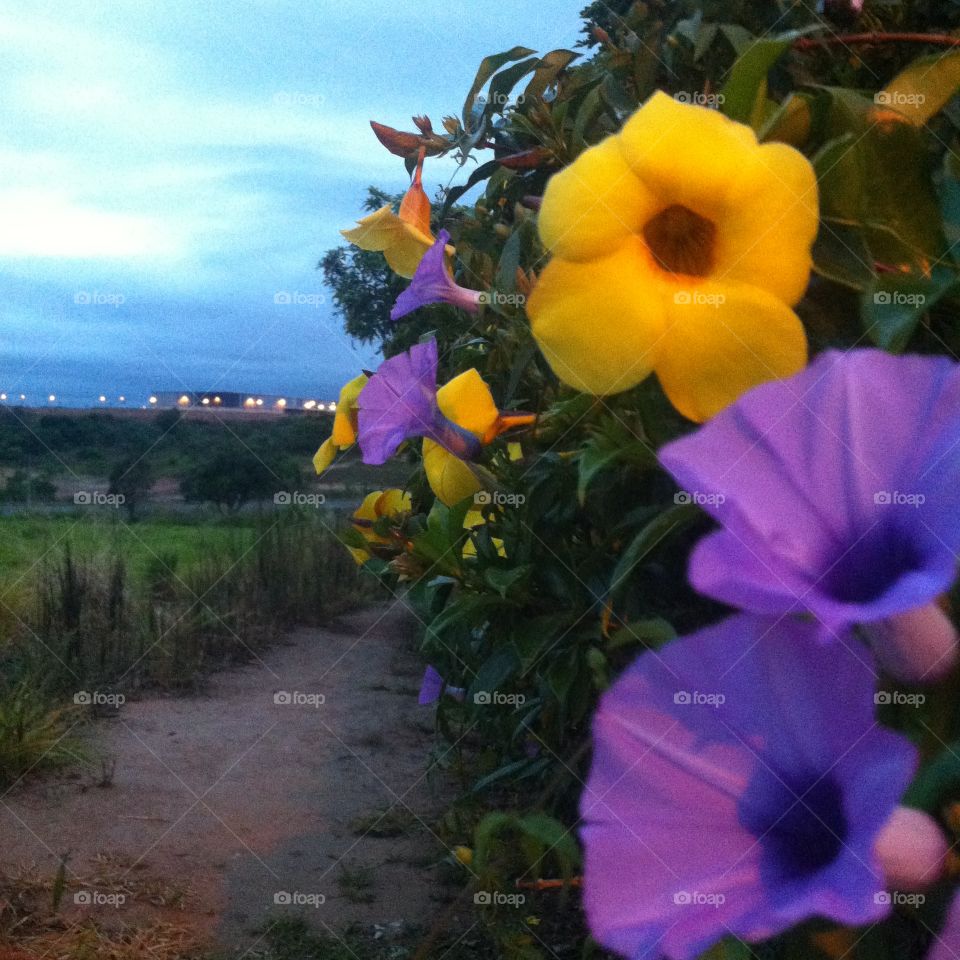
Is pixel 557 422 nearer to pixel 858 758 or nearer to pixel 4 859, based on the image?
pixel 858 758

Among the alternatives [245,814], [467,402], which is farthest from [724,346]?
[245,814]

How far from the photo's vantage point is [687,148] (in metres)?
0.45

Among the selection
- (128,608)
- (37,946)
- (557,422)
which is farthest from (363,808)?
(557,422)

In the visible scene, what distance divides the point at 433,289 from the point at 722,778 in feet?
2.03

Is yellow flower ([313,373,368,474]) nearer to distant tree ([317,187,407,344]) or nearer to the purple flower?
the purple flower

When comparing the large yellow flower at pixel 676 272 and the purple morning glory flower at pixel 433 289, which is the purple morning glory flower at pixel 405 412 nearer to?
the purple morning glory flower at pixel 433 289

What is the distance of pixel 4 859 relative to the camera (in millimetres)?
2828

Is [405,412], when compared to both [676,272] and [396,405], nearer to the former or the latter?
[396,405]

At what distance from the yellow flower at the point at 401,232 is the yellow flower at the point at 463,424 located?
0.18m

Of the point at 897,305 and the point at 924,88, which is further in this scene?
the point at 924,88

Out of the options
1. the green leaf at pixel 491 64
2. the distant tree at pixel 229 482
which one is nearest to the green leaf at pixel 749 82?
the green leaf at pixel 491 64

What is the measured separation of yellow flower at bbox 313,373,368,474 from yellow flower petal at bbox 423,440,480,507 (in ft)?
0.72

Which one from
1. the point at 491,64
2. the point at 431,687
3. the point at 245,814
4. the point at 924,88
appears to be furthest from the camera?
the point at 245,814

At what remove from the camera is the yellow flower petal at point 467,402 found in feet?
2.49
